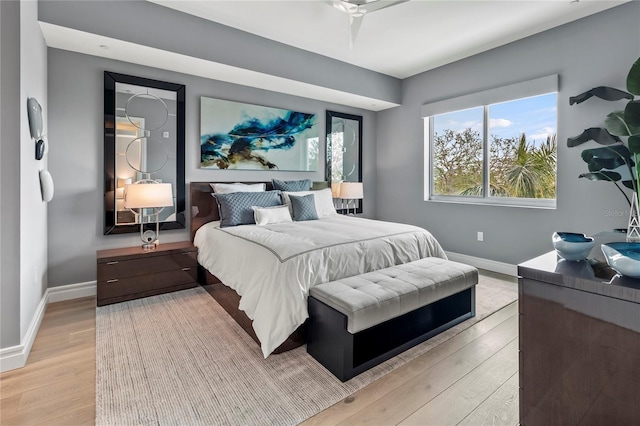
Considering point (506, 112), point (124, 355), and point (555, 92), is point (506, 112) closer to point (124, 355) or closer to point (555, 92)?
point (555, 92)

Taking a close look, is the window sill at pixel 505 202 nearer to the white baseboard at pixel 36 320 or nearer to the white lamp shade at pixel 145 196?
the white lamp shade at pixel 145 196

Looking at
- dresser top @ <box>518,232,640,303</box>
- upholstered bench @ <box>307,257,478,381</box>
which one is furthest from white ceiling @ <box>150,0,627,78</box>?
dresser top @ <box>518,232,640,303</box>

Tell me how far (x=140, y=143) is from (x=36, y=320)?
74.9 inches

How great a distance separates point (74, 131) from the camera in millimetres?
3119

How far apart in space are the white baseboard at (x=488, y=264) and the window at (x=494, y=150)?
767 millimetres

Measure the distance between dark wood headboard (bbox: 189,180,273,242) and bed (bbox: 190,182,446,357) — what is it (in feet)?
0.86

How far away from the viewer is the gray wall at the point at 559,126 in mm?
3074

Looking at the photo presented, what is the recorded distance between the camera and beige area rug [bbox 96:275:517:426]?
1.61m

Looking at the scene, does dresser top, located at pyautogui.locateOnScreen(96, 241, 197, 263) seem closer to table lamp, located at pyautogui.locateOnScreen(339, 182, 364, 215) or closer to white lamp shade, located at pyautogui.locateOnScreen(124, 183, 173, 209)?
white lamp shade, located at pyautogui.locateOnScreen(124, 183, 173, 209)

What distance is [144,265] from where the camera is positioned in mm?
3141

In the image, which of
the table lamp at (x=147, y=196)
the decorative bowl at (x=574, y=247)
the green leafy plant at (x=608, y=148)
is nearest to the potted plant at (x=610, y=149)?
the green leafy plant at (x=608, y=148)

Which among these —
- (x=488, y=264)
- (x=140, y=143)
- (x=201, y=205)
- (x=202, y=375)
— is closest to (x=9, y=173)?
(x=140, y=143)

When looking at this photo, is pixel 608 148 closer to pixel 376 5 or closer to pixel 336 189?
pixel 376 5

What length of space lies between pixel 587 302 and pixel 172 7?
3809mm
